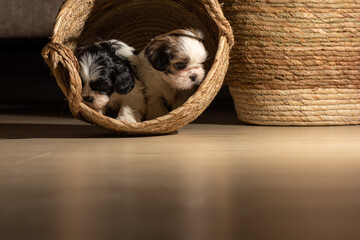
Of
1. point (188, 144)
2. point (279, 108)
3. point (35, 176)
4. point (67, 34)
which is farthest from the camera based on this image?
point (279, 108)

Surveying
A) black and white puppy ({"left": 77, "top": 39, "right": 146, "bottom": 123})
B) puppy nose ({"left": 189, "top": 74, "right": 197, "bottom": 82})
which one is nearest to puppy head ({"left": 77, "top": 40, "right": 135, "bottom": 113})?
black and white puppy ({"left": 77, "top": 39, "right": 146, "bottom": 123})

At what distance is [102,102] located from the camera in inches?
88.4

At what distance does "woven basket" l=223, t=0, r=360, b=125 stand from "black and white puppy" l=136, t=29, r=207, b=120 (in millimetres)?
338

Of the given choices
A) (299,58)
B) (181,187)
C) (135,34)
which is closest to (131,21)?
(135,34)

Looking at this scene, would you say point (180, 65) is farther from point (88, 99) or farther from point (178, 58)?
point (88, 99)

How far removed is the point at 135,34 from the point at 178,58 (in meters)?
0.92

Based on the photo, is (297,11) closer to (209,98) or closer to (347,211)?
(209,98)

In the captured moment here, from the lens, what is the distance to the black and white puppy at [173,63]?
2.25m

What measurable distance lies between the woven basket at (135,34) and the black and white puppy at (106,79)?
10 centimetres

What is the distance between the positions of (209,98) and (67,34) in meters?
0.78

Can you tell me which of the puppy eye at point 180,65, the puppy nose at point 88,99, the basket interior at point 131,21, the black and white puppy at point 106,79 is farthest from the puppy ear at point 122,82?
the basket interior at point 131,21

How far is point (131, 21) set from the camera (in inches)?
120

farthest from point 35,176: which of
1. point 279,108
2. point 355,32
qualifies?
point 355,32

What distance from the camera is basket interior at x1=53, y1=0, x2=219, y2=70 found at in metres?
2.49
